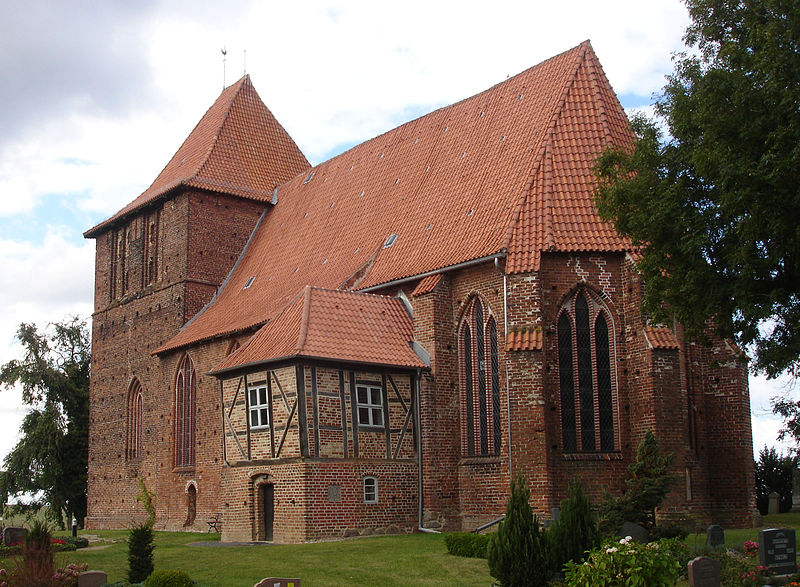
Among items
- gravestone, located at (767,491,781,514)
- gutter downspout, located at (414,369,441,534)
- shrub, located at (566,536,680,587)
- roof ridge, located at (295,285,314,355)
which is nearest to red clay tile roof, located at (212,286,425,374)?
roof ridge, located at (295,285,314,355)

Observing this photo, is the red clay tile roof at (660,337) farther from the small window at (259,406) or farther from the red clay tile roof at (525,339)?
the small window at (259,406)

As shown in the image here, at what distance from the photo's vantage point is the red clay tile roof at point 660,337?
2042cm

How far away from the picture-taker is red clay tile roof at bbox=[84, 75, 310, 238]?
3522 centimetres

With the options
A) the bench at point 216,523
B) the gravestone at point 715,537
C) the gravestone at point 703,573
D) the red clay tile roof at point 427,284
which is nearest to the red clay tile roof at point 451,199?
the red clay tile roof at point 427,284

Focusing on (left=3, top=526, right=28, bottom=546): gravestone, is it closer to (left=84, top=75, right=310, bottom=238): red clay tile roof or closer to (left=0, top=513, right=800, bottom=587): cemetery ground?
(left=0, top=513, right=800, bottom=587): cemetery ground

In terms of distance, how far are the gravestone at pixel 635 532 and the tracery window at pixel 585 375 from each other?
15.7 feet

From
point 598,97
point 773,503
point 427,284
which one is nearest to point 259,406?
point 427,284

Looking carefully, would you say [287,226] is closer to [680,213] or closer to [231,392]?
[231,392]

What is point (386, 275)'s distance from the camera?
83.0 feet

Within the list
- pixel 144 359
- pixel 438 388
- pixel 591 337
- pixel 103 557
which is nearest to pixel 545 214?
pixel 591 337

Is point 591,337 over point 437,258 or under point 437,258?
under

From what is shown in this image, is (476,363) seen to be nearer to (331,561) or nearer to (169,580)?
(331,561)

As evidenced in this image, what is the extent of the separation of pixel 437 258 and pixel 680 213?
8.52 metres

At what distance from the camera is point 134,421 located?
116 ft
